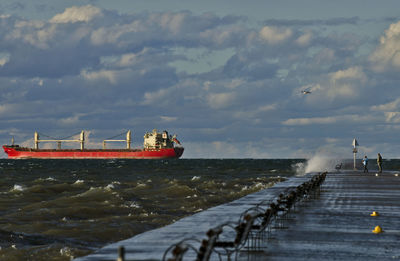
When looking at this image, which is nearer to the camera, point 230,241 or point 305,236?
point 230,241

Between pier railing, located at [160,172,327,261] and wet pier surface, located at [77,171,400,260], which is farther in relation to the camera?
wet pier surface, located at [77,171,400,260]

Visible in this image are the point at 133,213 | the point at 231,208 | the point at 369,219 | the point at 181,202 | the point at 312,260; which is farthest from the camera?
the point at 181,202

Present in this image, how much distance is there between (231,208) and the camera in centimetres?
2278

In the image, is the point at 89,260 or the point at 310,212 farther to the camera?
the point at 310,212

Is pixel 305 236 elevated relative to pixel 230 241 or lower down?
lower down

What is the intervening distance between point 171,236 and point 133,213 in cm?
1393

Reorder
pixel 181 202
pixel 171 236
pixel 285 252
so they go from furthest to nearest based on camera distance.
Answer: pixel 181 202 → pixel 171 236 → pixel 285 252

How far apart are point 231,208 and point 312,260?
11515 mm

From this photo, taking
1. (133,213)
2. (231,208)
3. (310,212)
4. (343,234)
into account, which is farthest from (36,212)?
(343,234)

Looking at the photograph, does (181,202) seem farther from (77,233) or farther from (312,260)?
(312,260)

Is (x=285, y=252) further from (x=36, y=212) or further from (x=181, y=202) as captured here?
(x=181, y=202)

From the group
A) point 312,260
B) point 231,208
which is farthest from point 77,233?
point 312,260

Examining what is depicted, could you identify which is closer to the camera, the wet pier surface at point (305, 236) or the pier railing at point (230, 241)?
the pier railing at point (230, 241)

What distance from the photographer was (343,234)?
1498 cm
